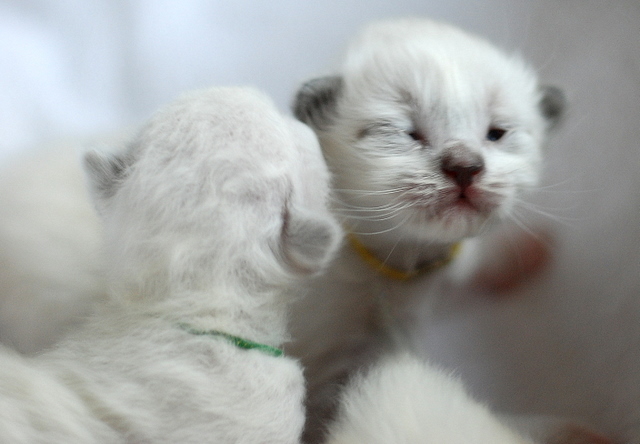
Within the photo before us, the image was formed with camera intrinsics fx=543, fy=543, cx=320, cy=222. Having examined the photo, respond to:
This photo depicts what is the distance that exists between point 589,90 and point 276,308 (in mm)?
1032

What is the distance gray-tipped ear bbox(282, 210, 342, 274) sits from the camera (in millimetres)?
932

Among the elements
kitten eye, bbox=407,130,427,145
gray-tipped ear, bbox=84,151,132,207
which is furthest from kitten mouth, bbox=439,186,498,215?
gray-tipped ear, bbox=84,151,132,207

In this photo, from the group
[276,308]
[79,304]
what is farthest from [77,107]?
[276,308]

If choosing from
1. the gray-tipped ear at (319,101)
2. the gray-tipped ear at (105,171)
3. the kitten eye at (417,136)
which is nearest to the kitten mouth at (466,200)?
the kitten eye at (417,136)

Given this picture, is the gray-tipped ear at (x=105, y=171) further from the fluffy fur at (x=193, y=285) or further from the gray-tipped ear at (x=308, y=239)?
the gray-tipped ear at (x=308, y=239)

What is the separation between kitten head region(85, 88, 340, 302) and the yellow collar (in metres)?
0.40

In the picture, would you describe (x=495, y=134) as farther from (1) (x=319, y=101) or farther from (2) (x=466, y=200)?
(1) (x=319, y=101)

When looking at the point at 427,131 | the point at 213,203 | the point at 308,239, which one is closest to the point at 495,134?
the point at 427,131

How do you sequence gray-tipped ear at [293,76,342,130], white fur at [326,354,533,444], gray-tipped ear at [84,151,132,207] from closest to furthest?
white fur at [326,354,533,444] < gray-tipped ear at [84,151,132,207] < gray-tipped ear at [293,76,342,130]

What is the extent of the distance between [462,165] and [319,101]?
0.39 meters

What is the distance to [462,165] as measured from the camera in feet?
3.43

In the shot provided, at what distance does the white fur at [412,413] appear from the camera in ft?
2.91

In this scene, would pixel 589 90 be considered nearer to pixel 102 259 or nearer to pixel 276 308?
pixel 276 308

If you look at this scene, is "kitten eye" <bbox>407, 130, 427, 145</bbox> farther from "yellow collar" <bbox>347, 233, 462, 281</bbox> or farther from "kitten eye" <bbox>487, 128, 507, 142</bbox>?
"yellow collar" <bbox>347, 233, 462, 281</bbox>
